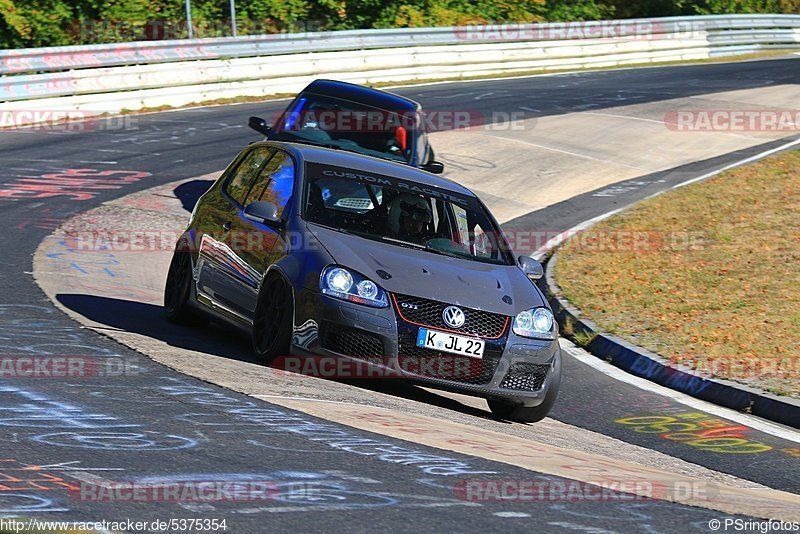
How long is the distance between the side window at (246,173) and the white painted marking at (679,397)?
3.52 meters

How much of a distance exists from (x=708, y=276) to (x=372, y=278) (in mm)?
7184

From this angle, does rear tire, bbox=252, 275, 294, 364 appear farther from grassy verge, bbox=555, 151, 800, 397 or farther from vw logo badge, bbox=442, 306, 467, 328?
grassy verge, bbox=555, 151, 800, 397

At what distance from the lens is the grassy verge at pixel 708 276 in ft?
38.0

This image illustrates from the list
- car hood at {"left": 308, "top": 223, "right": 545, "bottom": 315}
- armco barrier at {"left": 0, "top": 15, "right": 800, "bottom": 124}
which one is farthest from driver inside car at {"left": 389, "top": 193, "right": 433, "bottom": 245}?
armco barrier at {"left": 0, "top": 15, "right": 800, "bottom": 124}

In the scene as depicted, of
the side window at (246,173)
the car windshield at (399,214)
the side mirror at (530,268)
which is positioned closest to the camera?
the car windshield at (399,214)

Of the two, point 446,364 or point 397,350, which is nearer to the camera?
point 397,350

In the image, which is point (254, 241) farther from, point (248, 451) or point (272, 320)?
point (248, 451)

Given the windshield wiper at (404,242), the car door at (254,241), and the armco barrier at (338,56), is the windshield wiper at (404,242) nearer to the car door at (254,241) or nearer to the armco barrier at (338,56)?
the car door at (254,241)

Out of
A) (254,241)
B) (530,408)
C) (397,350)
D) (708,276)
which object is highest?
(254,241)

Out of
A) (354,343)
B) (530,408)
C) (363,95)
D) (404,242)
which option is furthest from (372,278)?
(363,95)

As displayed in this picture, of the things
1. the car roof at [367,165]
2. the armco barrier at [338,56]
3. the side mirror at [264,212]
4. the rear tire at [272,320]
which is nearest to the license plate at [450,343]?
the rear tire at [272,320]

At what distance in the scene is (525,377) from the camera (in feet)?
28.9

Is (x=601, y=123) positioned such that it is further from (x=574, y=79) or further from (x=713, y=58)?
(x=713, y=58)

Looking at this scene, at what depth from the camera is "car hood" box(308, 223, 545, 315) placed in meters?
8.54
